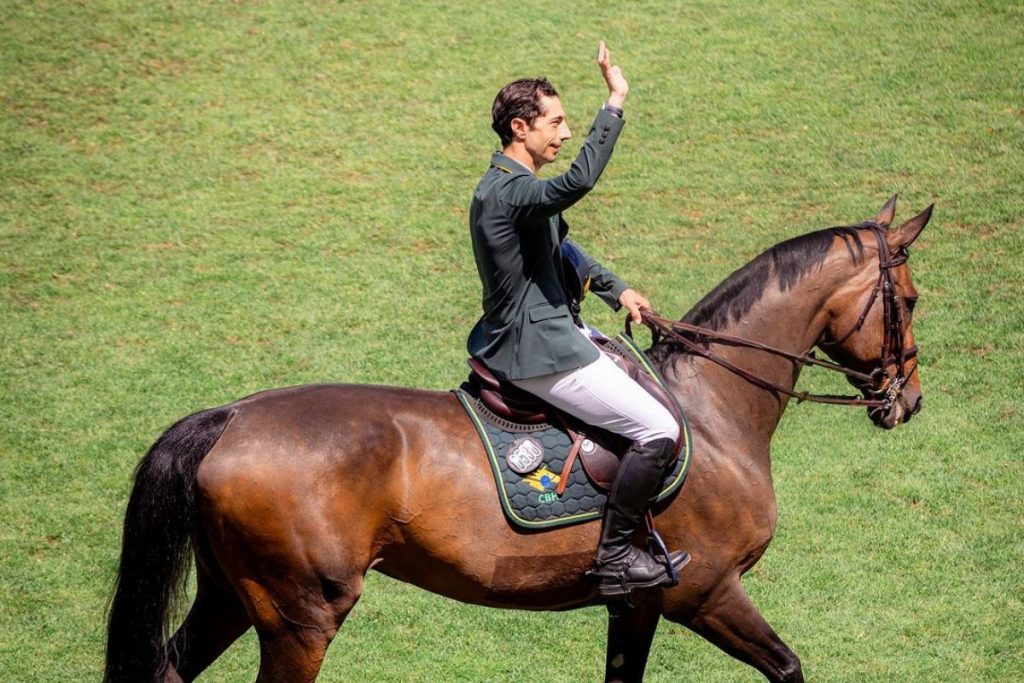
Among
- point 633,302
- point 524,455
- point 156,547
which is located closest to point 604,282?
point 633,302

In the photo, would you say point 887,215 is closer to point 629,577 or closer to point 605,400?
point 605,400

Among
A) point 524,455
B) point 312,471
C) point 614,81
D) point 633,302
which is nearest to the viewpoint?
point 614,81

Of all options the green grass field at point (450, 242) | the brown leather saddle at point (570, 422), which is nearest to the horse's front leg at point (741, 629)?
the brown leather saddle at point (570, 422)

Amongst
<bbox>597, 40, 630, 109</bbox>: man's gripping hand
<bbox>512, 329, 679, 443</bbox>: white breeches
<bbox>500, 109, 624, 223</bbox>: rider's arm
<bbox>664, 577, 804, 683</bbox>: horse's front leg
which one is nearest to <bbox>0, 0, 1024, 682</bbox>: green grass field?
<bbox>664, 577, 804, 683</bbox>: horse's front leg

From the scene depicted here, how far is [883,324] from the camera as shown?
570cm

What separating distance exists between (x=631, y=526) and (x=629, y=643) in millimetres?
790

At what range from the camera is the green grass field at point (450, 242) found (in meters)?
7.46

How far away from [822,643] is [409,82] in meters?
8.83

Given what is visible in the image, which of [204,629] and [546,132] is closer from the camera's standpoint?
[546,132]

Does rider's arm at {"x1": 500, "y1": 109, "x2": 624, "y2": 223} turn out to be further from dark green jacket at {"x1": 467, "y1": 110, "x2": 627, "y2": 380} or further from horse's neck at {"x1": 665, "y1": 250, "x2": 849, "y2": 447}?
horse's neck at {"x1": 665, "y1": 250, "x2": 849, "y2": 447}

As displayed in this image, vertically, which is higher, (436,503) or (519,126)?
(519,126)

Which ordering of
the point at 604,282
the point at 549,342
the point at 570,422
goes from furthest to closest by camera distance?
the point at 604,282 < the point at 570,422 < the point at 549,342

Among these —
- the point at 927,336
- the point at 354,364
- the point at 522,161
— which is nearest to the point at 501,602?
the point at 522,161

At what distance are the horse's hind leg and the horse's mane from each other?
2.35m
